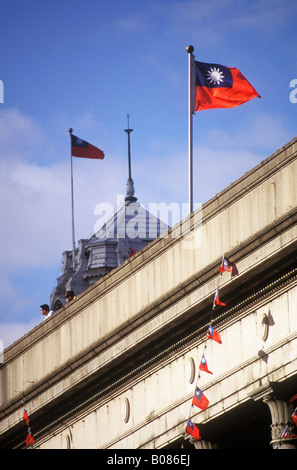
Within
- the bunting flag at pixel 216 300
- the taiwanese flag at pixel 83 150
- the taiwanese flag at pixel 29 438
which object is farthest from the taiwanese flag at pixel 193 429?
the taiwanese flag at pixel 83 150

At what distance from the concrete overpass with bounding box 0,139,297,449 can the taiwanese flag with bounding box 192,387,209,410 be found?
22cm

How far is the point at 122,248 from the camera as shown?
108188 mm

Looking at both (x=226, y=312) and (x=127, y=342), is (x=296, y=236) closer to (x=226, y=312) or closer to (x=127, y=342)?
(x=226, y=312)

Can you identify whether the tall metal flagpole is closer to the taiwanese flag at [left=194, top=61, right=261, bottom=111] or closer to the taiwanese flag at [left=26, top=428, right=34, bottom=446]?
the taiwanese flag at [left=194, top=61, right=261, bottom=111]

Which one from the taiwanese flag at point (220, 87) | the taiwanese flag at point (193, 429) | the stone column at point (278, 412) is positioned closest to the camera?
the stone column at point (278, 412)

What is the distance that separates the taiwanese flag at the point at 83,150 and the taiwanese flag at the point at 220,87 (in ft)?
50.6

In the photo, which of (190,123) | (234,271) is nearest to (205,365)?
(234,271)

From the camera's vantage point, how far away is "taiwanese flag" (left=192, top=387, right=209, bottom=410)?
3048cm

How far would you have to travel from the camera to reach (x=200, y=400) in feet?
100

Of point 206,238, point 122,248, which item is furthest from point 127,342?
point 122,248

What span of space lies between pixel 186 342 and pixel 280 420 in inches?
161

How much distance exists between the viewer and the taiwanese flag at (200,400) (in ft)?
100

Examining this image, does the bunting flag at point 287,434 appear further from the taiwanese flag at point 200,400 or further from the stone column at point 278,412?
the taiwanese flag at point 200,400
